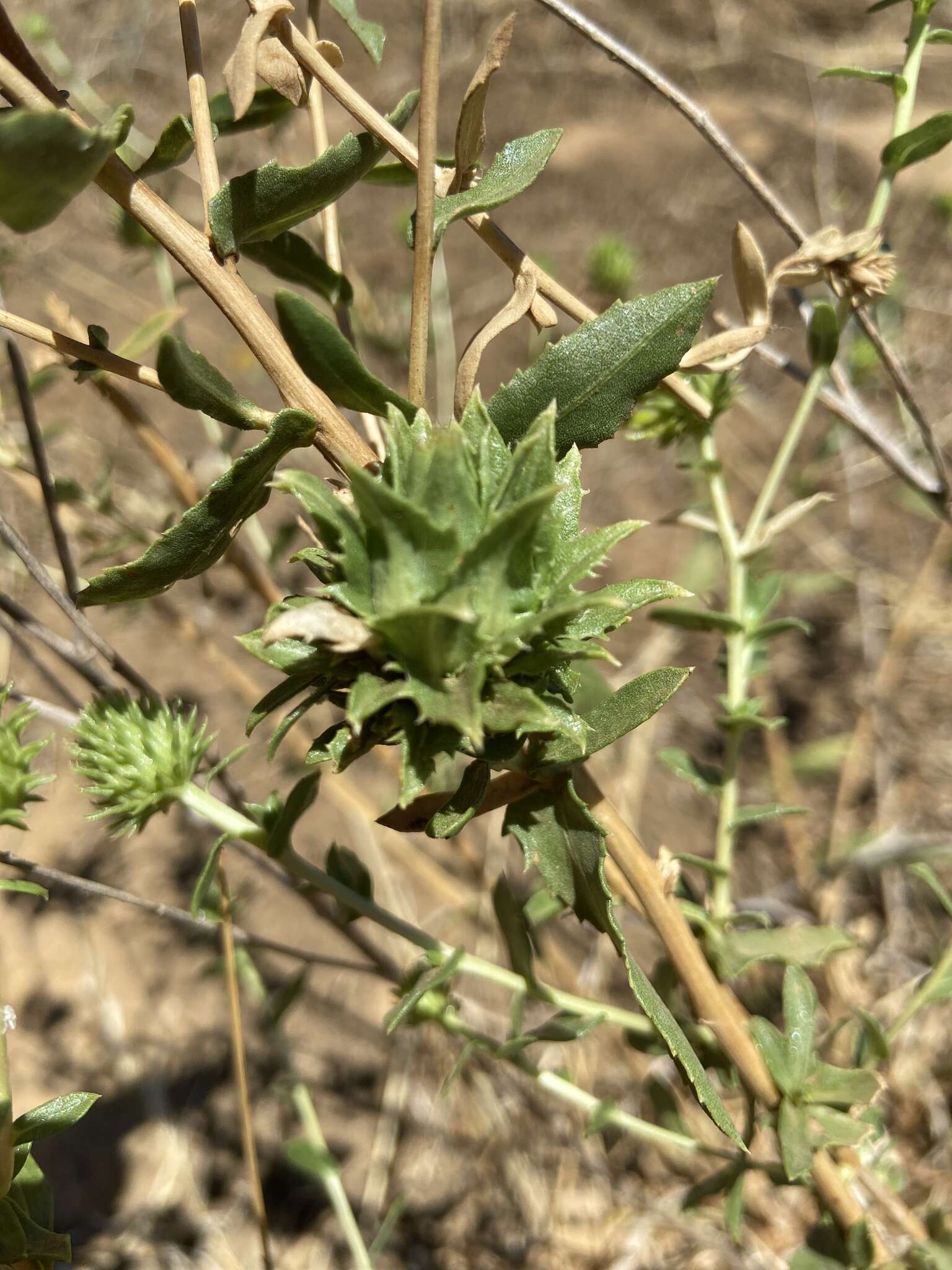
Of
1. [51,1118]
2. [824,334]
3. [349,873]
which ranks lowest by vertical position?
[349,873]

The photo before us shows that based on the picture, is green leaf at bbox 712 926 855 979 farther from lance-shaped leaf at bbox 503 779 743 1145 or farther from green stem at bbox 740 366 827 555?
green stem at bbox 740 366 827 555

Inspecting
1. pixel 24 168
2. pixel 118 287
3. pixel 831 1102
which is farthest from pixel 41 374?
pixel 118 287

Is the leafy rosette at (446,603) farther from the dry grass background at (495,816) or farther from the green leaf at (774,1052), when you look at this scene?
the dry grass background at (495,816)

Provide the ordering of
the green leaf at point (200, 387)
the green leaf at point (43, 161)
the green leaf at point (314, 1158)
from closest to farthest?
the green leaf at point (43, 161) → the green leaf at point (200, 387) → the green leaf at point (314, 1158)

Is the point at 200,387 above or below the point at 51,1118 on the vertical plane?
above

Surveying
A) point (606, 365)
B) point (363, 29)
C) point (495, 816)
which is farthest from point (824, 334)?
point (495, 816)

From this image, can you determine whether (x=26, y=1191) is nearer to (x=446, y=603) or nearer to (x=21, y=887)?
(x=21, y=887)

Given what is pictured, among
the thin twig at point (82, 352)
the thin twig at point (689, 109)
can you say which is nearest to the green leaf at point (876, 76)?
the thin twig at point (689, 109)
